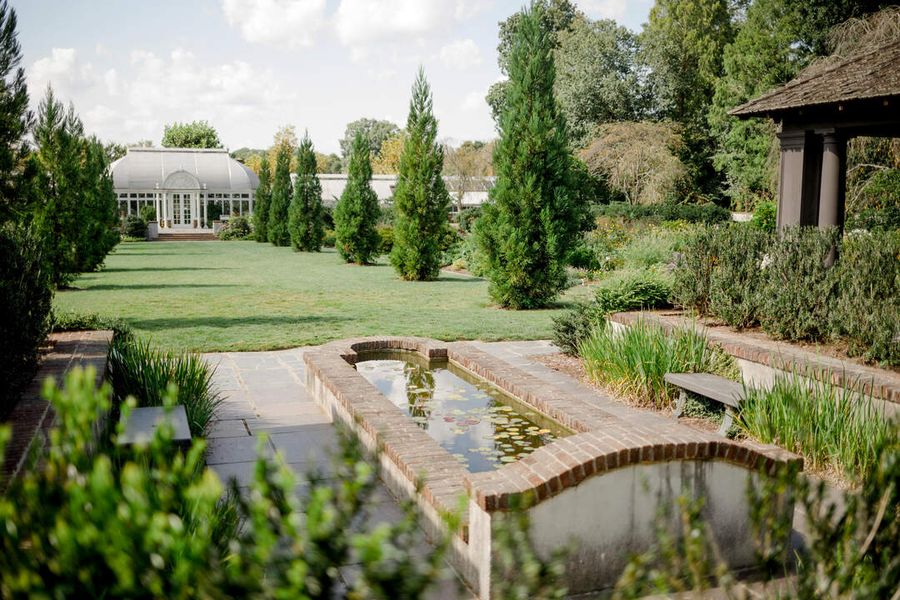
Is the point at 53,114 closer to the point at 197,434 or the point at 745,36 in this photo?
the point at 197,434

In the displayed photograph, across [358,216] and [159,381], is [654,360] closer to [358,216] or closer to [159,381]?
[159,381]

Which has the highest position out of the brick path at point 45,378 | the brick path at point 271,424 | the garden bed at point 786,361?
the garden bed at point 786,361

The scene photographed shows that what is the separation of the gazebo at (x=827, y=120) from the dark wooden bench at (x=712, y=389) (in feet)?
12.0

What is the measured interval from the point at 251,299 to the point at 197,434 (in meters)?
9.54

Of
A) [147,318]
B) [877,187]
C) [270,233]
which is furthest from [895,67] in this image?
[270,233]

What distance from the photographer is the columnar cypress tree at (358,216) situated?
25.3 metres

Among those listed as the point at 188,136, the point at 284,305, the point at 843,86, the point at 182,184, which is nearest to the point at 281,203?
the point at 182,184

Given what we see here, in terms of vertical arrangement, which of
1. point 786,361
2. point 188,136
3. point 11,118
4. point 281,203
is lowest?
point 786,361

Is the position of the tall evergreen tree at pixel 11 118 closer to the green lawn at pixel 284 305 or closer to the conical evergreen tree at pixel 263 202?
the green lawn at pixel 284 305

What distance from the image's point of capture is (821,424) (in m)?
5.50

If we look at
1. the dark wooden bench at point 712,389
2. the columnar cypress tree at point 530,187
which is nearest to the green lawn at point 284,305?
the columnar cypress tree at point 530,187

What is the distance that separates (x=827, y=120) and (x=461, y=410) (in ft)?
21.6

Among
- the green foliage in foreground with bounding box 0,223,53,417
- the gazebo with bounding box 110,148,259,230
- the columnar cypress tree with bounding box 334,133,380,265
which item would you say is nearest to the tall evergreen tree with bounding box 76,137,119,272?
the columnar cypress tree with bounding box 334,133,380,265

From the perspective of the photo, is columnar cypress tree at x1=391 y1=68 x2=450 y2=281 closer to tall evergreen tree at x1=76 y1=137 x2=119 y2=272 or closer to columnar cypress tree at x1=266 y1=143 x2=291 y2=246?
tall evergreen tree at x1=76 y1=137 x2=119 y2=272
